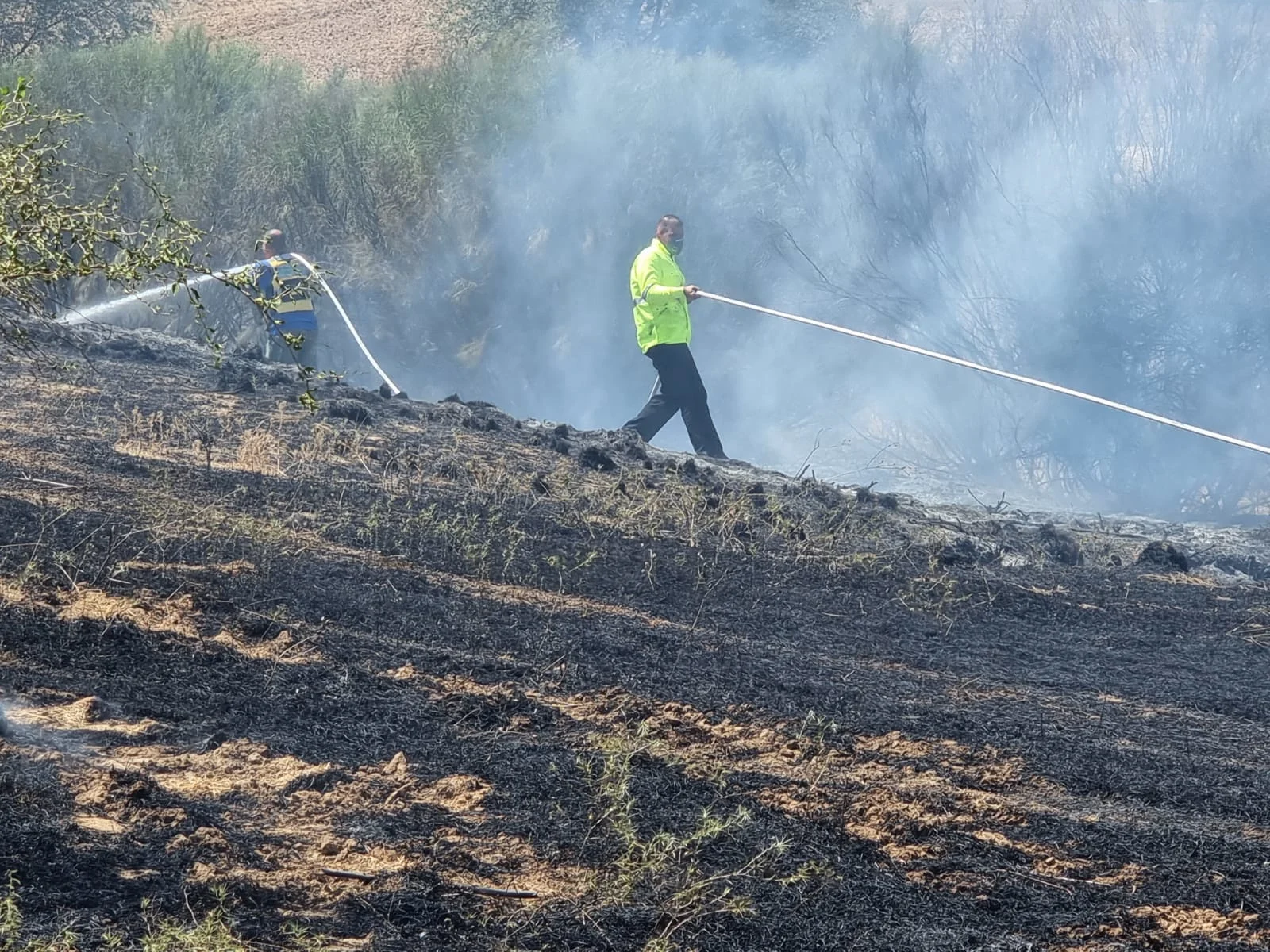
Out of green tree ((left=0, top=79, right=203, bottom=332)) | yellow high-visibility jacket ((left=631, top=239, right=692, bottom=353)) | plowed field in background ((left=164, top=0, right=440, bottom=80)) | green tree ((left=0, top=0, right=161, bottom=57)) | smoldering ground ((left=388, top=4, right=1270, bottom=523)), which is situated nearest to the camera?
green tree ((left=0, top=79, right=203, bottom=332))

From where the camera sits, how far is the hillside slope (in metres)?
3.51


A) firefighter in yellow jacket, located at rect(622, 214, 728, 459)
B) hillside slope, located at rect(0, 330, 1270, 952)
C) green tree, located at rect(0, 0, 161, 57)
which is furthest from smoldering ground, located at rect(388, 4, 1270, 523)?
green tree, located at rect(0, 0, 161, 57)

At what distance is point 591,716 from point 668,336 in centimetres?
686

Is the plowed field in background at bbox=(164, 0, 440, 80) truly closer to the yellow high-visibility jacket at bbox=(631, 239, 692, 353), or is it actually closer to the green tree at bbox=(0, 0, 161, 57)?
the green tree at bbox=(0, 0, 161, 57)

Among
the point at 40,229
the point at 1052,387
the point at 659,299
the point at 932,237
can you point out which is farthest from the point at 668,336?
the point at 40,229

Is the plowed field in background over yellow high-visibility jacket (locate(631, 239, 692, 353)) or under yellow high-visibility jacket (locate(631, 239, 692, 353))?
over

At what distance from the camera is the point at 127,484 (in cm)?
744

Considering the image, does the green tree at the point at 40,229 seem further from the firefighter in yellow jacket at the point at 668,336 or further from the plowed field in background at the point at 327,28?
the plowed field in background at the point at 327,28

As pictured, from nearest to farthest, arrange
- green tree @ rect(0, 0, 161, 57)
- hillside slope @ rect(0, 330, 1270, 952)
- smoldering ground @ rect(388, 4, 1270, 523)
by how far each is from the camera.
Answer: hillside slope @ rect(0, 330, 1270, 952) < smoldering ground @ rect(388, 4, 1270, 523) < green tree @ rect(0, 0, 161, 57)

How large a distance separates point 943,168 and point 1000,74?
1172mm

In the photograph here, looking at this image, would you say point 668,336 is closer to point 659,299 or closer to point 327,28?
point 659,299

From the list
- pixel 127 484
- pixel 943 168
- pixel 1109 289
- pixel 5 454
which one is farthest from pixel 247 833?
pixel 943 168

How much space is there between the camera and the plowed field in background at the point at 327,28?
34156 millimetres

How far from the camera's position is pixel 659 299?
36.9 feet
